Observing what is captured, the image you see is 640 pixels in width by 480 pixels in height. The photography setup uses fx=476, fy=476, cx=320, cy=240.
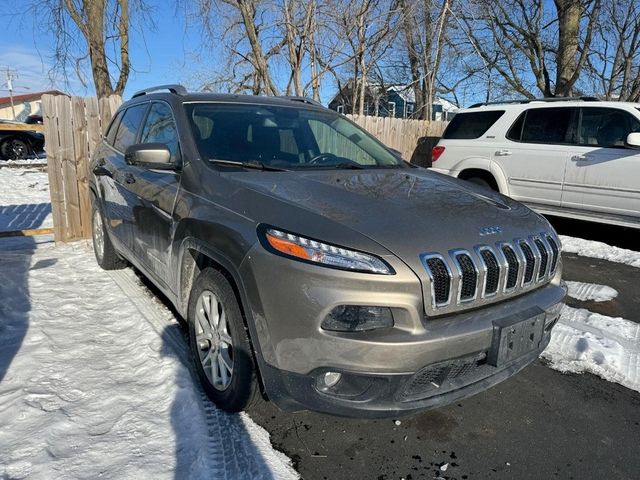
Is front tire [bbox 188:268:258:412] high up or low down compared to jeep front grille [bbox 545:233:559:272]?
down

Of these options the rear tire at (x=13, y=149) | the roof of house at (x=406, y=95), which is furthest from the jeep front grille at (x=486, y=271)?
the roof of house at (x=406, y=95)

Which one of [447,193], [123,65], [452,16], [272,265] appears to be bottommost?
[272,265]

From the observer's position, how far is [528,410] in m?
2.75

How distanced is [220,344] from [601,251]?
18.0ft

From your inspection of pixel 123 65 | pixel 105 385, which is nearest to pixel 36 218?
pixel 105 385

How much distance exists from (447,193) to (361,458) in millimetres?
1518

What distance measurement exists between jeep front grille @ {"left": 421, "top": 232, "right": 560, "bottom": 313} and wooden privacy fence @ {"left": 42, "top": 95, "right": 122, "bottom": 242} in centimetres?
525

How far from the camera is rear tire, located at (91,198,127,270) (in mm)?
4816

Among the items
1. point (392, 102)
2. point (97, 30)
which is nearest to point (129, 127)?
point (97, 30)

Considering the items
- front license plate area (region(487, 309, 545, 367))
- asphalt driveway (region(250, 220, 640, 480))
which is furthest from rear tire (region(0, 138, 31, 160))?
front license plate area (region(487, 309, 545, 367))

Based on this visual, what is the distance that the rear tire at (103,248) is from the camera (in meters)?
4.82

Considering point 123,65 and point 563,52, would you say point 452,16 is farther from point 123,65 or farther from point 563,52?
point 123,65

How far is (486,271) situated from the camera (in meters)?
2.14

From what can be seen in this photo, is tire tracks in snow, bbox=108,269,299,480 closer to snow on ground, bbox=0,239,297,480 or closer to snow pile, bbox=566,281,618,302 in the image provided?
snow on ground, bbox=0,239,297,480
